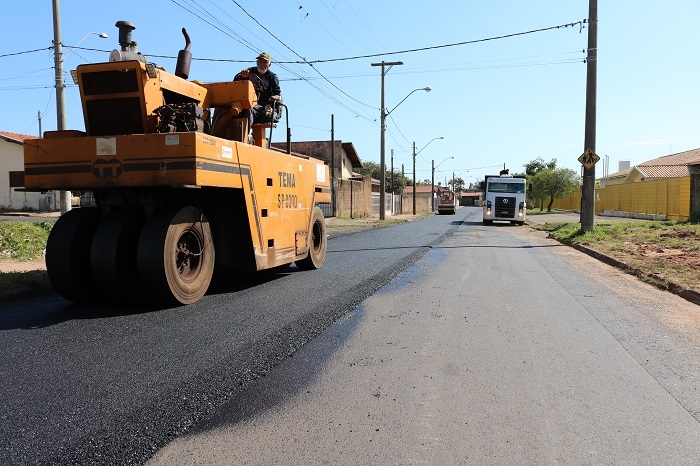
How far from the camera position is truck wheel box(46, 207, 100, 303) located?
6.60m

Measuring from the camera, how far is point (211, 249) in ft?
24.1

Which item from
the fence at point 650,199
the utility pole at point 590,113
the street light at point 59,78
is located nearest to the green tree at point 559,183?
the fence at point 650,199

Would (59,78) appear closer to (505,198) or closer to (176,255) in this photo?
(176,255)

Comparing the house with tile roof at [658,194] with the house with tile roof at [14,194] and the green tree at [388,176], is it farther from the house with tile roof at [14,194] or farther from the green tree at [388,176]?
the green tree at [388,176]

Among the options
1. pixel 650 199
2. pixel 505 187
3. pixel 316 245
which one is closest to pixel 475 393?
pixel 316 245

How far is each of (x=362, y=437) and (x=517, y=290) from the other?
230 inches

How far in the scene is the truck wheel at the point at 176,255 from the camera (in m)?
6.29

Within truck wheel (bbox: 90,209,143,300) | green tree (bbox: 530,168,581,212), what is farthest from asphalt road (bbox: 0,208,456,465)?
green tree (bbox: 530,168,581,212)

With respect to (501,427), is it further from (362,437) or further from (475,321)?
(475,321)

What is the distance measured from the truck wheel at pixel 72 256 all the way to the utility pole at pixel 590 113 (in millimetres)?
15812

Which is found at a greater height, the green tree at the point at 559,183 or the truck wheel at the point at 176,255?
the green tree at the point at 559,183

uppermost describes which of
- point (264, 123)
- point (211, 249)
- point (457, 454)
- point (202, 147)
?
point (264, 123)

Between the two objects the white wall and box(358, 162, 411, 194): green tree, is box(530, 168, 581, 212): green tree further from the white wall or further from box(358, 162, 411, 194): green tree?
the white wall

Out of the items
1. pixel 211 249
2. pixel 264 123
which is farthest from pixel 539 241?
pixel 211 249
